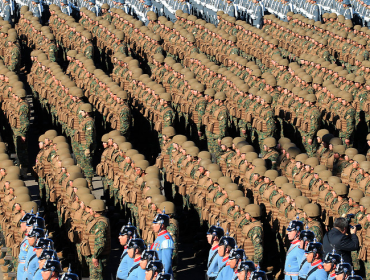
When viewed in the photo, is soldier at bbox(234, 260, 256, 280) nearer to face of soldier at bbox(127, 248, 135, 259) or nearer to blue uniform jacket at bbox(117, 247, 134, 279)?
face of soldier at bbox(127, 248, 135, 259)

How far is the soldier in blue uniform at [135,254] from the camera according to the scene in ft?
43.5

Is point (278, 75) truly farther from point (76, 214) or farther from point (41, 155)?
point (76, 214)

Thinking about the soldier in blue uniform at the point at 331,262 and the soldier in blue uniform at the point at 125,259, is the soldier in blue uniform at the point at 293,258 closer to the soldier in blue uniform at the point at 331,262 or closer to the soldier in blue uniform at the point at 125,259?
the soldier in blue uniform at the point at 331,262

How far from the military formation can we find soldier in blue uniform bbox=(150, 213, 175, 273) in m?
0.02

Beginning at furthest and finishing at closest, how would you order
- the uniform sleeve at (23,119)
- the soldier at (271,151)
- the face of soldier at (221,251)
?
the uniform sleeve at (23,119), the soldier at (271,151), the face of soldier at (221,251)

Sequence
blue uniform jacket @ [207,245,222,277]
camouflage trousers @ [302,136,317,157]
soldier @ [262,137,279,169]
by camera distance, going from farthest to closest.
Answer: camouflage trousers @ [302,136,317,157]
soldier @ [262,137,279,169]
blue uniform jacket @ [207,245,222,277]

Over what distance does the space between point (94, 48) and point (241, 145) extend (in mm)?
10762

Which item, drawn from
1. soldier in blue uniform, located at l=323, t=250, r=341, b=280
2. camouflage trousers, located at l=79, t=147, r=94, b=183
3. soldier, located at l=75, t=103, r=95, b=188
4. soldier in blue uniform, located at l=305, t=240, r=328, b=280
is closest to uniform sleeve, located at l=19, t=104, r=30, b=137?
soldier, located at l=75, t=103, r=95, b=188

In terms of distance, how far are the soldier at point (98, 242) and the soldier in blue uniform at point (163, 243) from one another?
1152 millimetres

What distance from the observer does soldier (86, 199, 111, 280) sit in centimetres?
1531

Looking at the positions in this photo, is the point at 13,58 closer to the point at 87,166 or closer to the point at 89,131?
the point at 87,166

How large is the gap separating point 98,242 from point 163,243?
141 centimetres

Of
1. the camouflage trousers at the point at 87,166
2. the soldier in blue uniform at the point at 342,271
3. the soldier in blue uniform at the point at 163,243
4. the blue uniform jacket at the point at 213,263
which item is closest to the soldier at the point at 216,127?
the camouflage trousers at the point at 87,166

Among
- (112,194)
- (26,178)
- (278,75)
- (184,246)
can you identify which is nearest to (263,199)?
(184,246)
